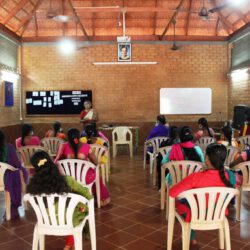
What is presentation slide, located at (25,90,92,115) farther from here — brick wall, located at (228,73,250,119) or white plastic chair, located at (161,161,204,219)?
white plastic chair, located at (161,161,204,219)

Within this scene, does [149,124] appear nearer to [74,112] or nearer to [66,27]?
[74,112]

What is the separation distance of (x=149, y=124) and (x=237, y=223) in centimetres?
724

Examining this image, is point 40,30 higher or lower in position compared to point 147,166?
higher

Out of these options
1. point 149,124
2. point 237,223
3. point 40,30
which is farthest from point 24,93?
point 237,223

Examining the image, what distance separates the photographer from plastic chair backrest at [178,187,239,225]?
8.95 feet

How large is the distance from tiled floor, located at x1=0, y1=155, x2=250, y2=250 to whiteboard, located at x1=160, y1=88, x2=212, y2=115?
19.7 ft

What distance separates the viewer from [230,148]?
492 centimetres

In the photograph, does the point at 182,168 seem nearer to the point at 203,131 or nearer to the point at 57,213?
the point at 57,213

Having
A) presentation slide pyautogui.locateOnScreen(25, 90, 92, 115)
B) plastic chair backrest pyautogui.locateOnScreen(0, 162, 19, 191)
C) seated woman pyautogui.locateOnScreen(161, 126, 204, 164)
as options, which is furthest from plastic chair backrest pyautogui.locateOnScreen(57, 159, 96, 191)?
presentation slide pyautogui.locateOnScreen(25, 90, 92, 115)

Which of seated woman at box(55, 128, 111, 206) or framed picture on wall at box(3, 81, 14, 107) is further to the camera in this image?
framed picture on wall at box(3, 81, 14, 107)

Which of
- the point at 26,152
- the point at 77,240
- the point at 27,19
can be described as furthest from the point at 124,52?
the point at 77,240

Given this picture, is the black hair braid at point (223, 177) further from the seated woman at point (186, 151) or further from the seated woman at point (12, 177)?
the seated woman at point (12, 177)

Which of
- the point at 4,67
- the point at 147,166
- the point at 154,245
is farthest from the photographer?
the point at 4,67

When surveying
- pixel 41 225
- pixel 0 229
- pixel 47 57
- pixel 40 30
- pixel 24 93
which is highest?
pixel 40 30
